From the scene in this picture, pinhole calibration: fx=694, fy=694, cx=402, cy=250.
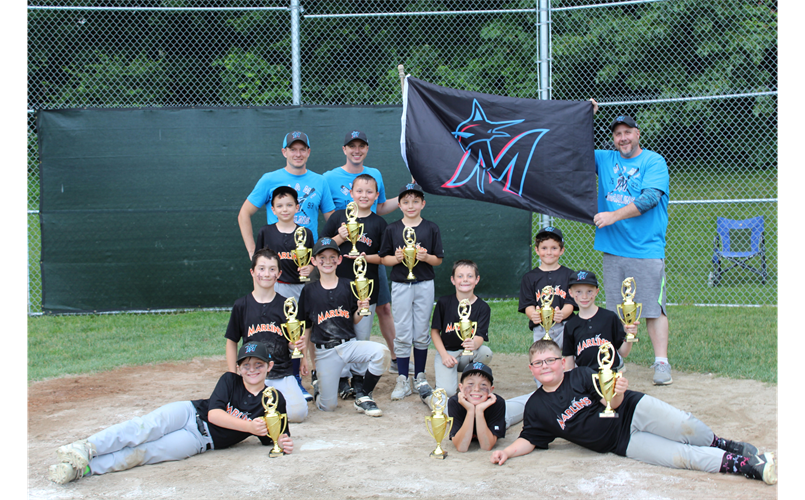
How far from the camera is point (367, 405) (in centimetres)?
538

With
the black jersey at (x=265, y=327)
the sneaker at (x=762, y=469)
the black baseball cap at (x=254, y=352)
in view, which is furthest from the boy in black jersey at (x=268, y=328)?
the sneaker at (x=762, y=469)

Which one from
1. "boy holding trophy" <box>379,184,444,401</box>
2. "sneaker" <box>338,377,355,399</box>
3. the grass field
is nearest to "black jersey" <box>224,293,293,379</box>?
"sneaker" <box>338,377,355,399</box>

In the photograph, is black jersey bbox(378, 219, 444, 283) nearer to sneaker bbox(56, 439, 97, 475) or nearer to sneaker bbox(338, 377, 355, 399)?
sneaker bbox(338, 377, 355, 399)

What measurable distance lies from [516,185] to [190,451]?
3.56 m

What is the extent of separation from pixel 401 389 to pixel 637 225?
8.23ft

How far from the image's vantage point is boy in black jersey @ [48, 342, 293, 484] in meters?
4.07

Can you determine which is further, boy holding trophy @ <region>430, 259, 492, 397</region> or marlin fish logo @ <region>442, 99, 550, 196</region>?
marlin fish logo @ <region>442, 99, 550, 196</region>

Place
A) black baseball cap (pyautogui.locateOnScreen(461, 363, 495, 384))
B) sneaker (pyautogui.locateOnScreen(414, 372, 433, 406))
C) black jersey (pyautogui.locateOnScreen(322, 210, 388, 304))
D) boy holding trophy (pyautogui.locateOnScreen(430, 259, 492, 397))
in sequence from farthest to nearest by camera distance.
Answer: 1. black jersey (pyautogui.locateOnScreen(322, 210, 388, 304))
2. sneaker (pyautogui.locateOnScreen(414, 372, 433, 406))
3. boy holding trophy (pyautogui.locateOnScreen(430, 259, 492, 397))
4. black baseball cap (pyautogui.locateOnScreen(461, 363, 495, 384))

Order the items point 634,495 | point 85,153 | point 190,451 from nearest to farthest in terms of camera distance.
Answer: point 634,495 < point 190,451 < point 85,153

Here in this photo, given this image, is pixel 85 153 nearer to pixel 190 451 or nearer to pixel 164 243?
pixel 164 243

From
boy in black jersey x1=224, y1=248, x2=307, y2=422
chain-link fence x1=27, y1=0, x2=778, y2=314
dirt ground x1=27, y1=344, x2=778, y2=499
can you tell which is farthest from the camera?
chain-link fence x1=27, y1=0, x2=778, y2=314

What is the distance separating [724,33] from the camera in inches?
522

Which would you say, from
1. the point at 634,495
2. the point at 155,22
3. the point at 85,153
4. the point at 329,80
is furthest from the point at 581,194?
the point at 155,22

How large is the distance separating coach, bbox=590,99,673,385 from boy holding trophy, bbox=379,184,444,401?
1.50 m
